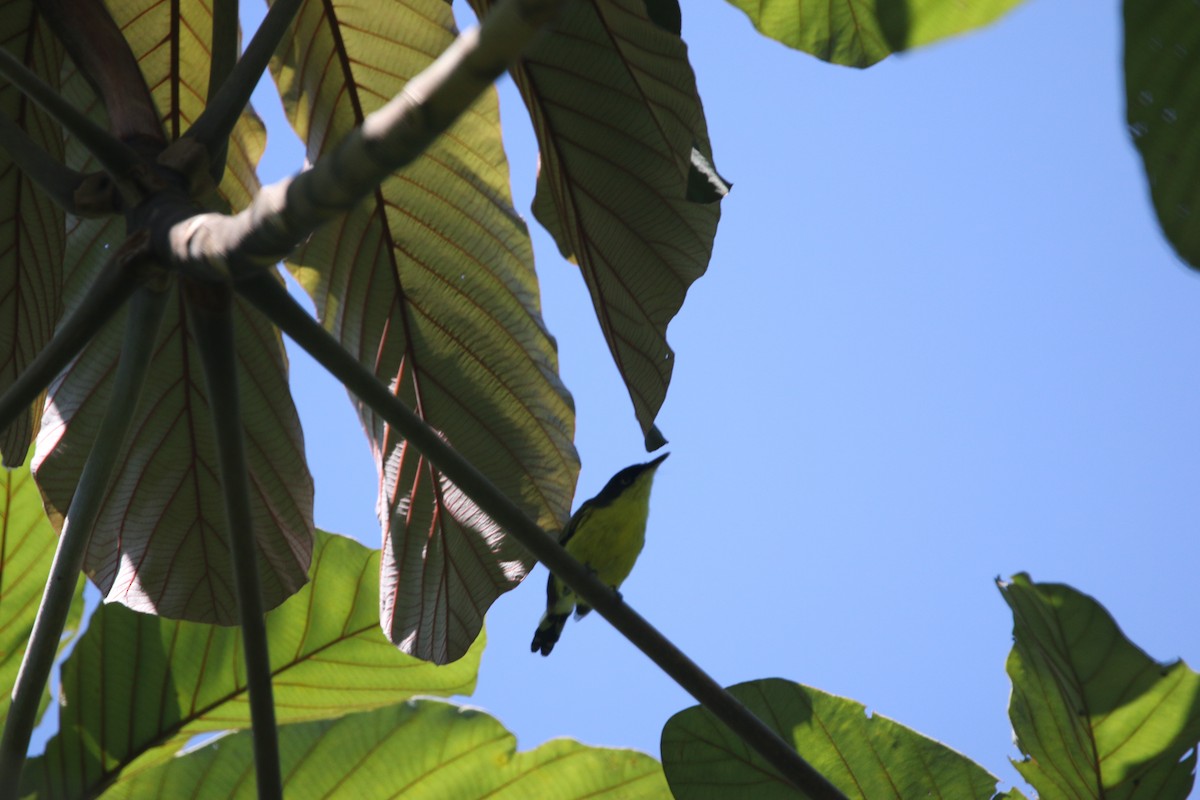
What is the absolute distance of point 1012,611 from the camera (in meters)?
1.08

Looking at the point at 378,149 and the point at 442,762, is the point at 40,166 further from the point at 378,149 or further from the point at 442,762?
the point at 442,762

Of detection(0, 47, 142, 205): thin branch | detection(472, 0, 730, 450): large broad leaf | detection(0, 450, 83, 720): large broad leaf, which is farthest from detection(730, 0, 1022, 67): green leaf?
detection(0, 450, 83, 720): large broad leaf

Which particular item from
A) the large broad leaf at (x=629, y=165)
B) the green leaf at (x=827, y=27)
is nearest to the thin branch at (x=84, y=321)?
the large broad leaf at (x=629, y=165)

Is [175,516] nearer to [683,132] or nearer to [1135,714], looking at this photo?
[683,132]

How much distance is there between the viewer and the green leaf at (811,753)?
119 centimetres

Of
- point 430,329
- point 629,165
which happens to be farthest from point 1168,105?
point 430,329

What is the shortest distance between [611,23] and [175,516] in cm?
76

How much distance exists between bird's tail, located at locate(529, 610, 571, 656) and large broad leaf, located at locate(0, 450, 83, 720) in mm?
2076

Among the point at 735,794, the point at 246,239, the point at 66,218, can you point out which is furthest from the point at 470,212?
the point at 246,239

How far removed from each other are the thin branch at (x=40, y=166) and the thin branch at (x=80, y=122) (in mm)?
33

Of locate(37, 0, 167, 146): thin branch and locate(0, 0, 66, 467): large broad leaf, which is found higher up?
locate(0, 0, 66, 467): large broad leaf

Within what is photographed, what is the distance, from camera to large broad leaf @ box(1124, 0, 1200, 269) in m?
0.66

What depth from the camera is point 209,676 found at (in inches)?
56.5

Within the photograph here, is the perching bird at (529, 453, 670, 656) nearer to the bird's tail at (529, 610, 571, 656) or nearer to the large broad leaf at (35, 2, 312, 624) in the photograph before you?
the bird's tail at (529, 610, 571, 656)
